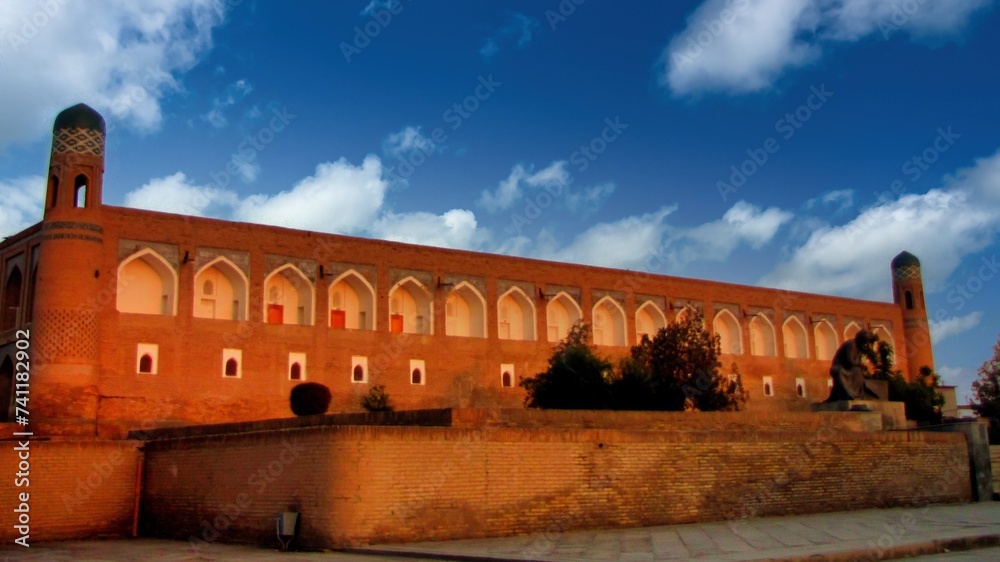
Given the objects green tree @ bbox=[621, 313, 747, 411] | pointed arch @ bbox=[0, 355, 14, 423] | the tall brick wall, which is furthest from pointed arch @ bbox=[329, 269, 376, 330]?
pointed arch @ bbox=[0, 355, 14, 423]

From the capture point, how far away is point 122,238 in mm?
24359

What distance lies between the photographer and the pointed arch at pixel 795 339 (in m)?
38.6

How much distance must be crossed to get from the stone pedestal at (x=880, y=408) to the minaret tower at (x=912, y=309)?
75.5 ft

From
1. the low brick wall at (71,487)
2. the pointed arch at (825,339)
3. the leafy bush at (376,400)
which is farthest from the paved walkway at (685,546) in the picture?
the pointed arch at (825,339)

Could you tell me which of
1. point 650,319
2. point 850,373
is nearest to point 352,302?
point 650,319

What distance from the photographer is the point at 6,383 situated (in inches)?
966

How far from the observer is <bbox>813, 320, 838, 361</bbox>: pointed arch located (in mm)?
39500

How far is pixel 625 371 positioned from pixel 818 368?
17.9m

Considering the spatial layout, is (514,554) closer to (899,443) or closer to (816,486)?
(816,486)

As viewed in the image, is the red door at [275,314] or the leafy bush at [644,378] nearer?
the leafy bush at [644,378]

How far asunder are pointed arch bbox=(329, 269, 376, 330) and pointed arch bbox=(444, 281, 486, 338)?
2738 millimetres

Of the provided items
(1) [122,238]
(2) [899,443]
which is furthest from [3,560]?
(1) [122,238]

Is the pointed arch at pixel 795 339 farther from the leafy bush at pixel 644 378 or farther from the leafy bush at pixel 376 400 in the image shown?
the leafy bush at pixel 376 400

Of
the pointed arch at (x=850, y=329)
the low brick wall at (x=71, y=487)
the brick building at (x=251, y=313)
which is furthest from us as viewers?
the pointed arch at (x=850, y=329)
